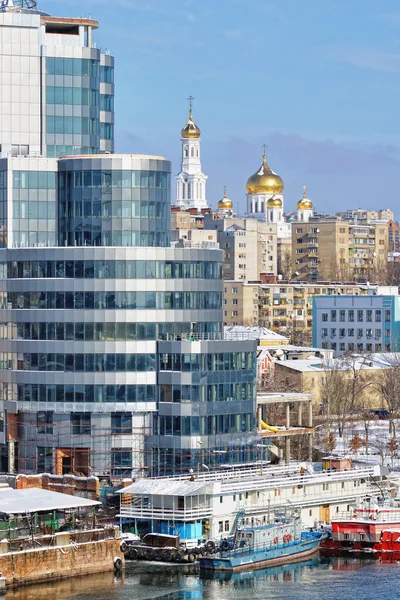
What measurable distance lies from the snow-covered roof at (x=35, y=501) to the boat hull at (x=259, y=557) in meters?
7.37

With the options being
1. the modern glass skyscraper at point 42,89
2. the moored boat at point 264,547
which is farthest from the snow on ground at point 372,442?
the modern glass skyscraper at point 42,89

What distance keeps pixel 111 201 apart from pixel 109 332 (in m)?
8.52

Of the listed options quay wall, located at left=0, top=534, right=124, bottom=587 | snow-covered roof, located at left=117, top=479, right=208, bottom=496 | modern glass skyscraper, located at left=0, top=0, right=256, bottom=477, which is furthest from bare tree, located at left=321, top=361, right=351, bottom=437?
quay wall, located at left=0, top=534, right=124, bottom=587

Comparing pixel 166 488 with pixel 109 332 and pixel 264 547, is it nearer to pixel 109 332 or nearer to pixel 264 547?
pixel 264 547

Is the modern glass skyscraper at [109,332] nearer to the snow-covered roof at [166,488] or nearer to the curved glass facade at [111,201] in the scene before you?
the curved glass facade at [111,201]

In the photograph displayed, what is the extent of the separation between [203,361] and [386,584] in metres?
23.1

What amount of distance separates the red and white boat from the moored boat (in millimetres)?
1111

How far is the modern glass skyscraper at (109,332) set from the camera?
109 metres

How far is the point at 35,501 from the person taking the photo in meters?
93.6

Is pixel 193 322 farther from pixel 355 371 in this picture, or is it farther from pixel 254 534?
pixel 355 371

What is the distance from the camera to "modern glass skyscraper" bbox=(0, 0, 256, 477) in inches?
4281

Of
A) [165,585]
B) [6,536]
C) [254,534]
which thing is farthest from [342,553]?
[6,536]


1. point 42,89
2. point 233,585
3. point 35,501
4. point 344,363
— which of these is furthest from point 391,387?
point 233,585

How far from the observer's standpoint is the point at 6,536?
295 ft
